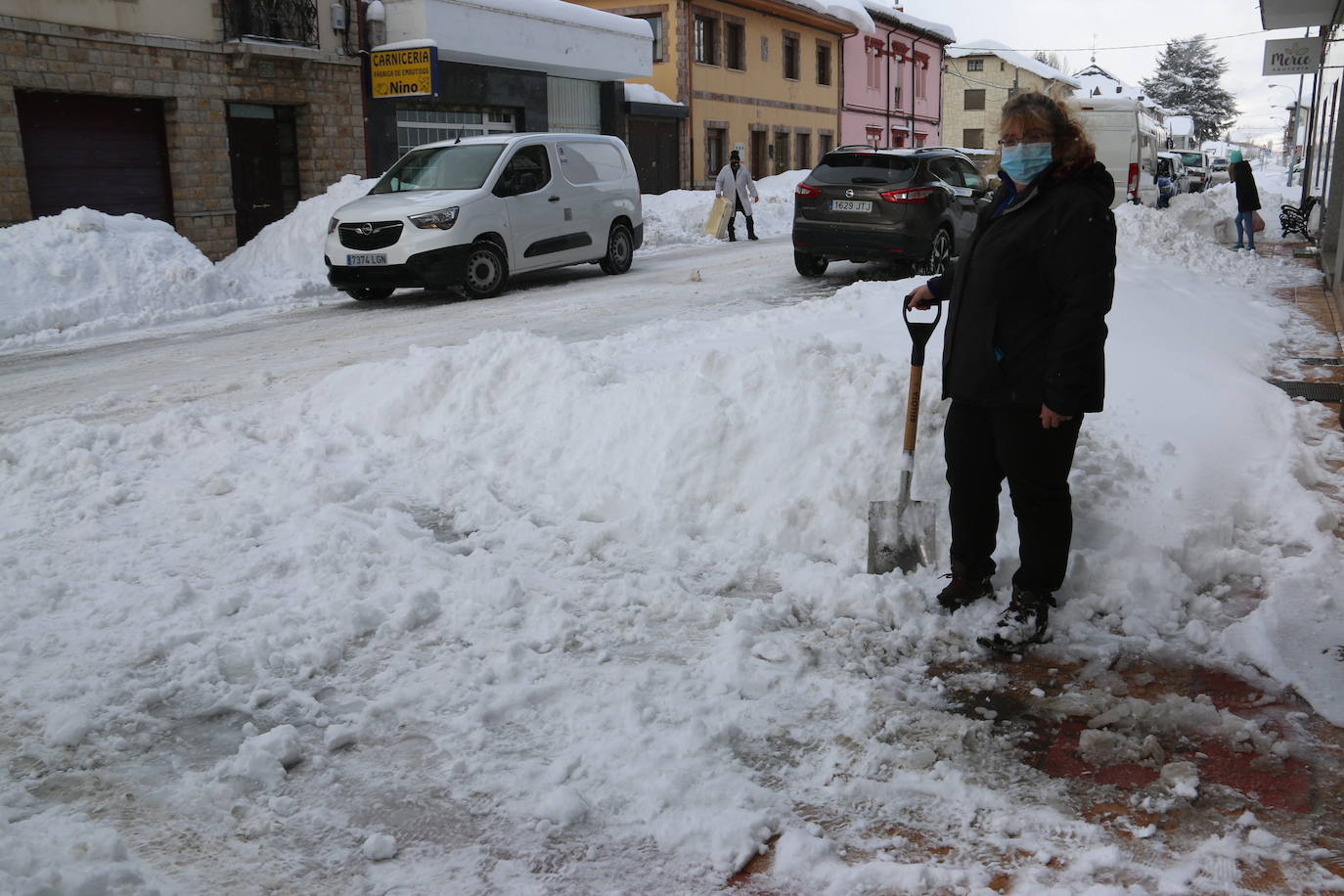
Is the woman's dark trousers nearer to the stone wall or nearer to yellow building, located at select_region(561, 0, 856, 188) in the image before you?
the stone wall

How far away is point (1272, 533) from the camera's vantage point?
465 centimetres

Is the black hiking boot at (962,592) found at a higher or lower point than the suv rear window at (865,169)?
lower

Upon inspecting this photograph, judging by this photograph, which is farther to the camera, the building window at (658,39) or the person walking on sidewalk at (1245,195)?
the building window at (658,39)

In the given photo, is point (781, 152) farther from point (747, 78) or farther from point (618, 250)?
point (618, 250)

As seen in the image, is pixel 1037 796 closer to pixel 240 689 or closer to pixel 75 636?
pixel 240 689

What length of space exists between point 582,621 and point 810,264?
10.3m

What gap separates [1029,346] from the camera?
3.58 m

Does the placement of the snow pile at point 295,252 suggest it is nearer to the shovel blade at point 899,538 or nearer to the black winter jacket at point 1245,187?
the shovel blade at point 899,538

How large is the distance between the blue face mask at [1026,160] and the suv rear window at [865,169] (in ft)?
31.0

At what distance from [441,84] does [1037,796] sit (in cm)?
2032

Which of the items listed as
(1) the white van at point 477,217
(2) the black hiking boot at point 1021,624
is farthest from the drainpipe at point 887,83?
(2) the black hiking boot at point 1021,624

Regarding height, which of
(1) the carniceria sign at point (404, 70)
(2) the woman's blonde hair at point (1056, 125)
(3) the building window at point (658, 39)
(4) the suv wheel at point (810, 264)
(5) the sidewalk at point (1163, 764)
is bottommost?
(5) the sidewalk at point (1163, 764)

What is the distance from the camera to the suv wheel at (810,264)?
44.1ft

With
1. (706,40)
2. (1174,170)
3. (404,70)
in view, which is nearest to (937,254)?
(404,70)
